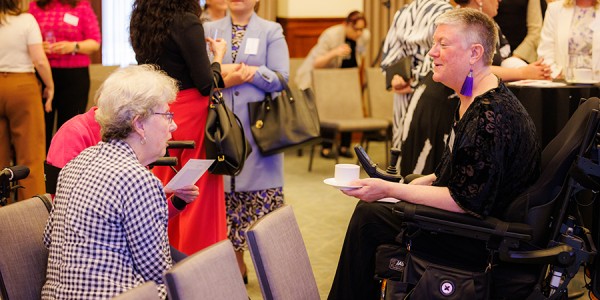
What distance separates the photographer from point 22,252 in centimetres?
250

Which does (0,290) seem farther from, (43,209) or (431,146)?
(431,146)

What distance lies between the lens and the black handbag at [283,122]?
429cm

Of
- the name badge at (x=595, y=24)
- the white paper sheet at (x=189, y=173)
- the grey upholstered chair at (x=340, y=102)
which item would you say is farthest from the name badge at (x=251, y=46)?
the grey upholstered chair at (x=340, y=102)

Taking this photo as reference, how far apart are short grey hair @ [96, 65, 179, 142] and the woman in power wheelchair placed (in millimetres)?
794

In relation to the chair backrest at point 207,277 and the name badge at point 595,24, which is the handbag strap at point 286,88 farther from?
the chair backrest at point 207,277

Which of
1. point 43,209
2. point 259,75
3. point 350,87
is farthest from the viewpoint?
point 350,87

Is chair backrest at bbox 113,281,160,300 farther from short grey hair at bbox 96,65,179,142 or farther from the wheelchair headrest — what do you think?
the wheelchair headrest

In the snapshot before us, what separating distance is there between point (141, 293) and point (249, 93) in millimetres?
2571

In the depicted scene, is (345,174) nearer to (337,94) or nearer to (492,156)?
(492,156)

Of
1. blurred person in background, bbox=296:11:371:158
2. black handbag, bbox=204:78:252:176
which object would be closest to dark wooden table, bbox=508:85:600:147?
black handbag, bbox=204:78:252:176

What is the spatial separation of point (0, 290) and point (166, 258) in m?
0.49

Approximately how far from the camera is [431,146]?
14.2 ft

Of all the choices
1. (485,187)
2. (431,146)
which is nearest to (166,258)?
(485,187)

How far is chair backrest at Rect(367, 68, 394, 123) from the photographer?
8.12 metres
